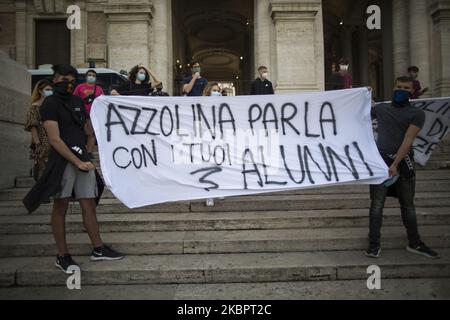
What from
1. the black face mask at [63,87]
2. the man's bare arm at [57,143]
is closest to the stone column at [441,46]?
the black face mask at [63,87]

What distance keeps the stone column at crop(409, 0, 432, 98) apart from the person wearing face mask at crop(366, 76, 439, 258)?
9.20 meters

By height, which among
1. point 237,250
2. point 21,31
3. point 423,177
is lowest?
point 237,250

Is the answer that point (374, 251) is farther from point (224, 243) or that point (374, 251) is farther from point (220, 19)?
point (220, 19)

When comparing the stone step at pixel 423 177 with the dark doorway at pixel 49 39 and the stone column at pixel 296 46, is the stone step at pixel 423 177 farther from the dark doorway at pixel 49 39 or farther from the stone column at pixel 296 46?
the dark doorway at pixel 49 39

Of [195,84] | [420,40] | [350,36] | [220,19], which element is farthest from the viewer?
[350,36]

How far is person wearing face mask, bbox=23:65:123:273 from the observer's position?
12.4ft

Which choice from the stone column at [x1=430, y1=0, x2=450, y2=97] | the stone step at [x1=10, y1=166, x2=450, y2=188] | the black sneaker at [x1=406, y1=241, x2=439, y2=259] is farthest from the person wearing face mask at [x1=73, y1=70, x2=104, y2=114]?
the stone column at [x1=430, y1=0, x2=450, y2=97]

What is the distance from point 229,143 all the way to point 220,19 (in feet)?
53.2

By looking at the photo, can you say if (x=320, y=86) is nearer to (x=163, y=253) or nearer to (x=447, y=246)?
(x=447, y=246)

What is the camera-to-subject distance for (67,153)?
3760mm

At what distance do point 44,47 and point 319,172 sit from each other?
1369cm

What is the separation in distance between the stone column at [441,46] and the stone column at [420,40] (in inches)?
10.3

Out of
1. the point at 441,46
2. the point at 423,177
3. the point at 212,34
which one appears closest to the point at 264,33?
the point at 441,46
